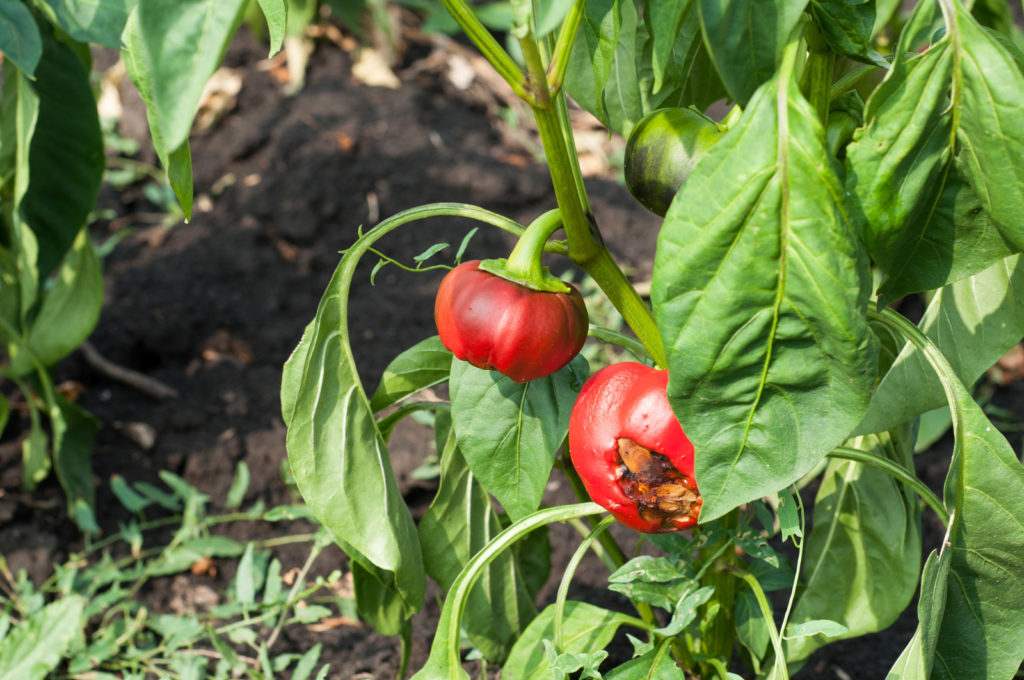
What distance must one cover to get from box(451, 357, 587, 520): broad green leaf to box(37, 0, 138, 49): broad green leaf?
0.65 metres

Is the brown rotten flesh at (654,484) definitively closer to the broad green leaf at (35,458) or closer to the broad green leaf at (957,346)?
the broad green leaf at (957,346)

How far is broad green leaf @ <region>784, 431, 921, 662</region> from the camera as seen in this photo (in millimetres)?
935

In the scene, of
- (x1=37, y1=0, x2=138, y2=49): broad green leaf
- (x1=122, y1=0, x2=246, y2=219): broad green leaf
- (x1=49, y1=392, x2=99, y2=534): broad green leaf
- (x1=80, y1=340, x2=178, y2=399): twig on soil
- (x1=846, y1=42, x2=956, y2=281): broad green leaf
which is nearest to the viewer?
(x1=122, y1=0, x2=246, y2=219): broad green leaf

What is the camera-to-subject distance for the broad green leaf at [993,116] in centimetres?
55

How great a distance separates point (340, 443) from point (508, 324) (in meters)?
0.21

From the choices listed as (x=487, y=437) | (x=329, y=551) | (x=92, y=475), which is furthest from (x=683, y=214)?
(x=92, y=475)

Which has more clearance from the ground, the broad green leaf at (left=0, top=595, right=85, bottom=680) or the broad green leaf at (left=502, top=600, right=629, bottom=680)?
the broad green leaf at (left=502, top=600, right=629, bottom=680)

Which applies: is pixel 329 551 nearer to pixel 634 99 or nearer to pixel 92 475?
pixel 92 475

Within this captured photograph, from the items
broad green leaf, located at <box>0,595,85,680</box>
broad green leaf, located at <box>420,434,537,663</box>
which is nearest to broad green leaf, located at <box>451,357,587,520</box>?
broad green leaf, located at <box>420,434,537,663</box>

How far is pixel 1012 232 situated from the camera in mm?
575

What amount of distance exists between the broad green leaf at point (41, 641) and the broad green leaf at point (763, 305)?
3.09ft

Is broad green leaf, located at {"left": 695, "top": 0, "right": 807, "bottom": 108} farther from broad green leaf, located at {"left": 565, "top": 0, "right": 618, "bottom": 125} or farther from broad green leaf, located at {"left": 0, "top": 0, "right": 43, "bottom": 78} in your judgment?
broad green leaf, located at {"left": 0, "top": 0, "right": 43, "bottom": 78}

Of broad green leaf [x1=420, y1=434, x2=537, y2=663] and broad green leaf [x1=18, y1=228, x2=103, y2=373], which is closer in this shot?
broad green leaf [x1=420, y1=434, x2=537, y2=663]

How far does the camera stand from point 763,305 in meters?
0.56
